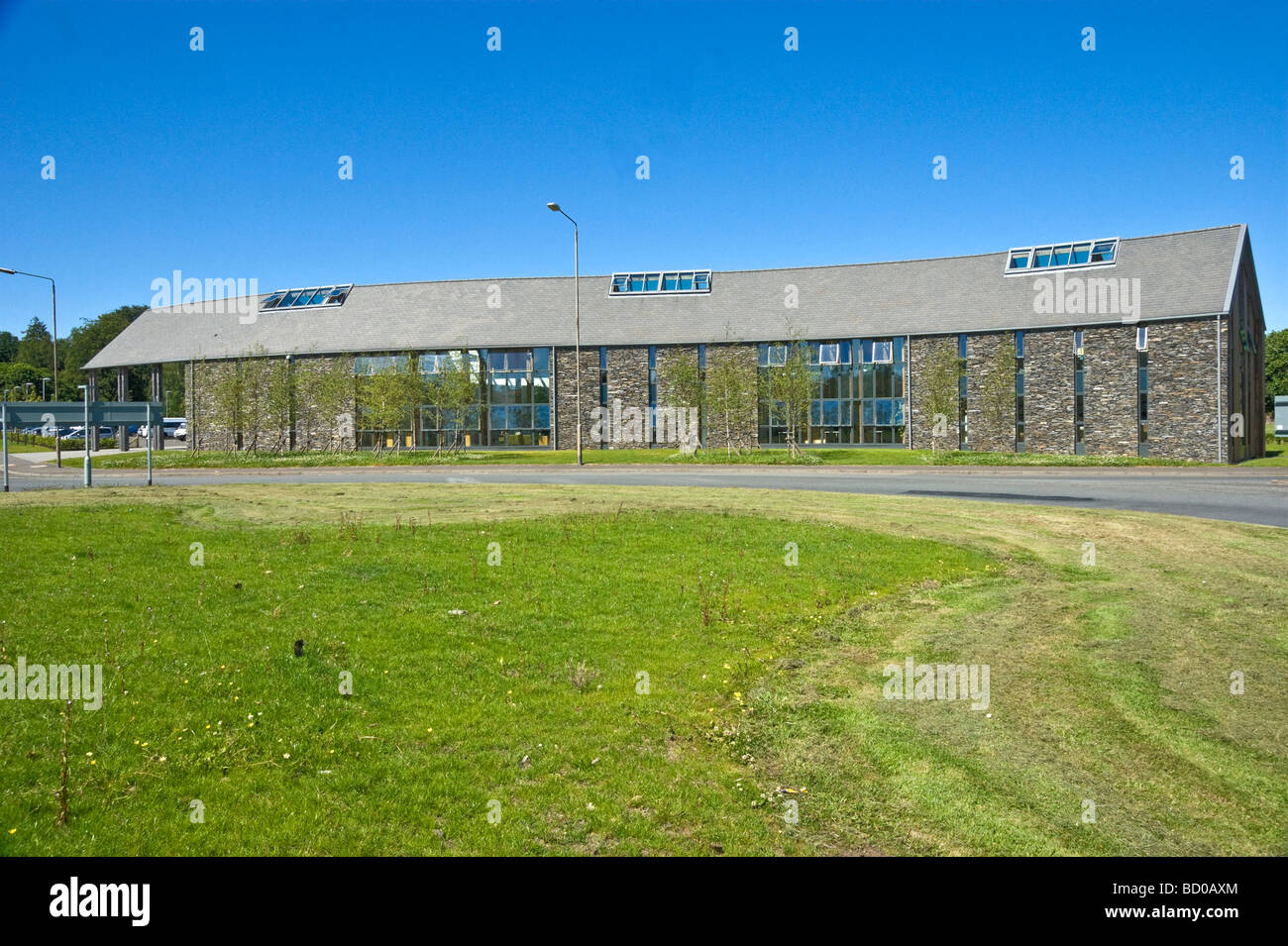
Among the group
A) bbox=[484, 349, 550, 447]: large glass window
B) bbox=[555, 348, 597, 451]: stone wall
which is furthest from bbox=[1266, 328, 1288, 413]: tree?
bbox=[484, 349, 550, 447]: large glass window

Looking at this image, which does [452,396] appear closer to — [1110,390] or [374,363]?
[374,363]

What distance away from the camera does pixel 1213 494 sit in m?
23.2

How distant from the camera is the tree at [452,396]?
52.2m

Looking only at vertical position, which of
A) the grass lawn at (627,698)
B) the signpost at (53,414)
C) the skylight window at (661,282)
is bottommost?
the grass lawn at (627,698)

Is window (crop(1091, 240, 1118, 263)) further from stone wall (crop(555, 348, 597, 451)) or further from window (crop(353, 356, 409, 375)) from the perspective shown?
window (crop(353, 356, 409, 375))

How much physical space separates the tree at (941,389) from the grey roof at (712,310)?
315cm

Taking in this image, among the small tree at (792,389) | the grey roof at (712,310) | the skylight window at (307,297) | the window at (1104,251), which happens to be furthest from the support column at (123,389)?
the window at (1104,251)

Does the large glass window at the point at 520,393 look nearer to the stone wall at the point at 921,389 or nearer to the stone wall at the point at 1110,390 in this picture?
the stone wall at the point at 921,389

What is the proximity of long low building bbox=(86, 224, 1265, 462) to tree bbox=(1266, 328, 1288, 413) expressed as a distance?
175 feet

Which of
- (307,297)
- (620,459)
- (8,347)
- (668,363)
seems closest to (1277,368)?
(668,363)

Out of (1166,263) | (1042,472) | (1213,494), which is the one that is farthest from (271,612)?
(1166,263)

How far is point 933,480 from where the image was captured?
29859 mm

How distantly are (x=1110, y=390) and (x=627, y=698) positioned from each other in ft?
158

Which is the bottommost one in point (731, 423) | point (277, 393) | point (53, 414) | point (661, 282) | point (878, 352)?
point (53, 414)
